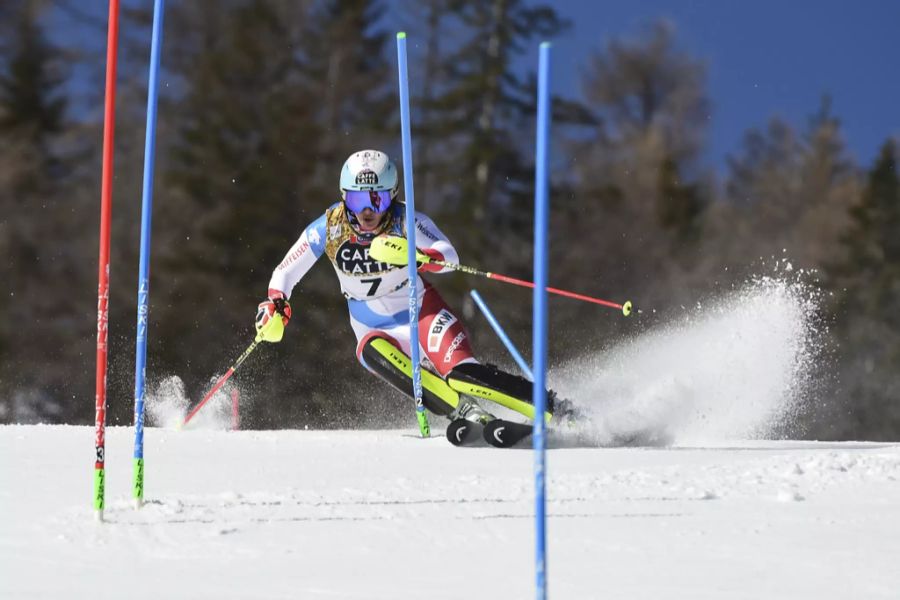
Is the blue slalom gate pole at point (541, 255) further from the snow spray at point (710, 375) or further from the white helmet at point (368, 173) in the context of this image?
the snow spray at point (710, 375)

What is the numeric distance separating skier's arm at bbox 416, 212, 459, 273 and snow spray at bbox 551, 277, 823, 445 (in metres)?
1.34

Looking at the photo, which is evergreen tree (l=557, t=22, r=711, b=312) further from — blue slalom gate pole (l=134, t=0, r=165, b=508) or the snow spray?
blue slalom gate pole (l=134, t=0, r=165, b=508)

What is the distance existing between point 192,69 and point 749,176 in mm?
12101

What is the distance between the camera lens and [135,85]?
61.3 ft

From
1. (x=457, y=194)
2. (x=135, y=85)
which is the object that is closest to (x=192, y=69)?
(x=135, y=85)

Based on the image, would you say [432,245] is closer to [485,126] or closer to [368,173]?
[368,173]

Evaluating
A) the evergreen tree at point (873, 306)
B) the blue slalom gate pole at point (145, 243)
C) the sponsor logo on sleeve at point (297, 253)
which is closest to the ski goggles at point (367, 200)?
the sponsor logo on sleeve at point (297, 253)

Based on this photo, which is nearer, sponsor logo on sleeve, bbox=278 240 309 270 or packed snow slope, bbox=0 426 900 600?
packed snow slope, bbox=0 426 900 600

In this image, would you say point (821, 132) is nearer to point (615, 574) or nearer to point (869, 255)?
point (869, 255)

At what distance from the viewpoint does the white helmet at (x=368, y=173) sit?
6555mm

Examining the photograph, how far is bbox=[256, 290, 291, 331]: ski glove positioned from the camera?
22.2 ft

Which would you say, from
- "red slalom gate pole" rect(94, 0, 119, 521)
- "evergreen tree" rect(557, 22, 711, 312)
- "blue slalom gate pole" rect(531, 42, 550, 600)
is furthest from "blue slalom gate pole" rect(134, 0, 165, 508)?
"evergreen tree" rect(557, 22, 711, 312)

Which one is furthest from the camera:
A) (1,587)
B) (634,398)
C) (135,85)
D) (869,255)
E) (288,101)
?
(869,255)

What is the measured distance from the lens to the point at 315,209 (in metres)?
19.5
